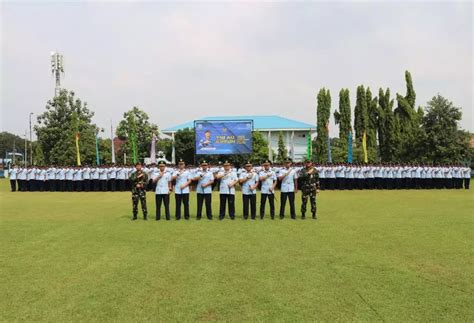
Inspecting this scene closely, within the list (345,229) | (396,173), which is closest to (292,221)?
(345,229)

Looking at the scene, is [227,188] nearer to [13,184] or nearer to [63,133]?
[13,184]

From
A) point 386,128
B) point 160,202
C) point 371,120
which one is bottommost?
point 160,202

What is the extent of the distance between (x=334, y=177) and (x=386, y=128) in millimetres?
20122

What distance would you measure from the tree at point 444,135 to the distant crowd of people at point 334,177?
294 inches

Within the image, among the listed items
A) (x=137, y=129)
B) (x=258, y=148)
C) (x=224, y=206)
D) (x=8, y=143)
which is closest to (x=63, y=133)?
(x=137, y=129)

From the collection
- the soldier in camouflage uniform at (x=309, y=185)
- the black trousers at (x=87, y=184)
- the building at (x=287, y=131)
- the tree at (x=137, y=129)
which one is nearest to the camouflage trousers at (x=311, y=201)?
the soldier in camouflage uniform at (x=309, y=185)

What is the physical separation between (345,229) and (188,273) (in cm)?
449

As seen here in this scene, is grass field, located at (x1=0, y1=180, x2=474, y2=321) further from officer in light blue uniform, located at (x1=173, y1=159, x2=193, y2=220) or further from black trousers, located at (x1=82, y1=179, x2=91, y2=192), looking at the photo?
black trousers, located at (x1=82, y1=179, x2=91, y2=192)

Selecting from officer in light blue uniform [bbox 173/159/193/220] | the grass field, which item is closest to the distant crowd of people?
officer in light blue uniform [bbox 173/159/193/220]

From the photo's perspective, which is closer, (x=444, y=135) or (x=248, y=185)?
(x=248, y=185)

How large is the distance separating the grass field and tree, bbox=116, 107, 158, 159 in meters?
27.8

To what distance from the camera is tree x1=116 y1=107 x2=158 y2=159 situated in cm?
3775

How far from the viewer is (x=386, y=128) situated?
39469 mm

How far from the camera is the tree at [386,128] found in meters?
39.0
